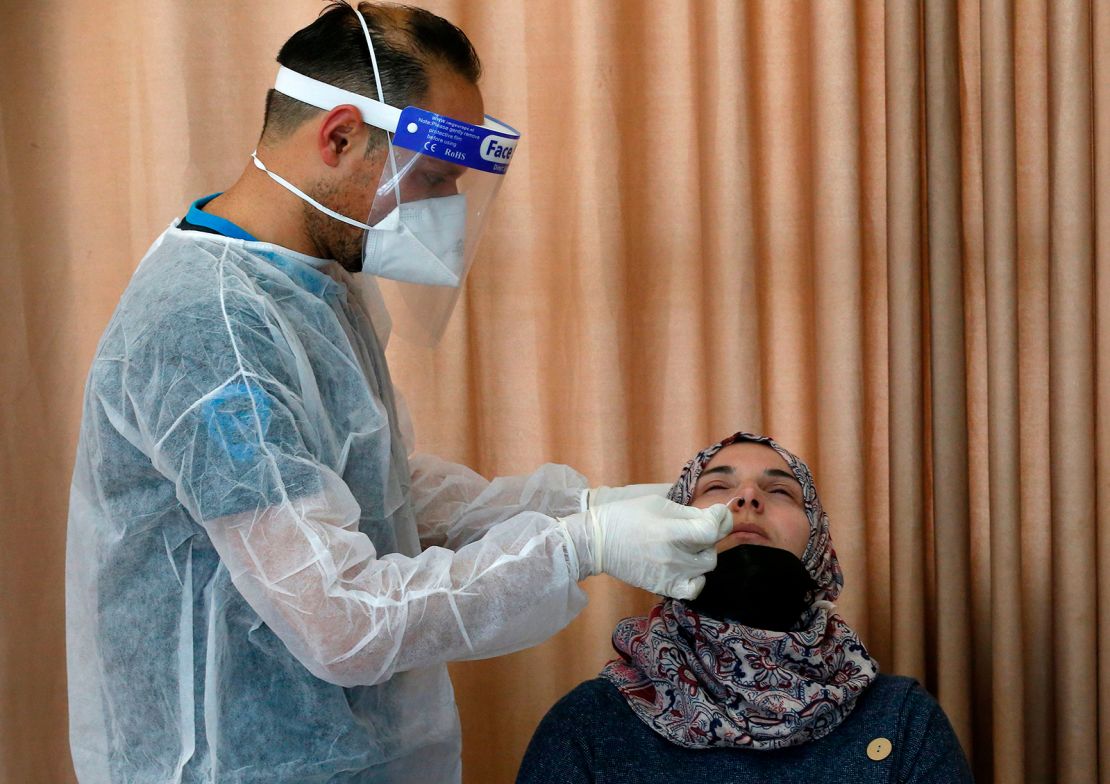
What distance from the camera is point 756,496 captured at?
1.80m

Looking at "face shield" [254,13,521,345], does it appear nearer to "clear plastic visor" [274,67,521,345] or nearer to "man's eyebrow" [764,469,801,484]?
"clear plastic visor" [274,67,521,345]

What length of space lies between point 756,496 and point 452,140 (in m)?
0.76

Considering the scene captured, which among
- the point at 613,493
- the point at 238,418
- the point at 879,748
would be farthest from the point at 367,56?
the point at 879,748

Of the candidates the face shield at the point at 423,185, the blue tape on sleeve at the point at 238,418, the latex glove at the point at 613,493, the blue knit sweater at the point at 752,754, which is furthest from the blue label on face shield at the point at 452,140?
the blue knit sweater at the point at 752,754

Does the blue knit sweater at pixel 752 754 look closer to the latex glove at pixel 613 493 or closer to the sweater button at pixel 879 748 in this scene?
the sweater button at pixel 879 748

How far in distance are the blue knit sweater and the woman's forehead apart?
40 centimetres

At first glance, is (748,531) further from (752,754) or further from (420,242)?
(420,242)

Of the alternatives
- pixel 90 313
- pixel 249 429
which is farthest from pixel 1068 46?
pixel 90 313

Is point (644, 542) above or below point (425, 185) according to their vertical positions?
below

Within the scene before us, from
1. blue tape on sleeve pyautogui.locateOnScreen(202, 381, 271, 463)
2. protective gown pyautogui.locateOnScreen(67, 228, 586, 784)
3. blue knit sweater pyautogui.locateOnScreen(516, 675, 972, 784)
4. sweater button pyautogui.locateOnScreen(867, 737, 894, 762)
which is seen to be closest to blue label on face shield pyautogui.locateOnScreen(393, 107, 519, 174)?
protective gown pyautogui.locateOnScreen(67, 228, 586, 784)

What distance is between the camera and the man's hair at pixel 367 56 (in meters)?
1.40

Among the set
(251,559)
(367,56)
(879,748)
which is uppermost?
(367,56)

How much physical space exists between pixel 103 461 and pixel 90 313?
95 cm

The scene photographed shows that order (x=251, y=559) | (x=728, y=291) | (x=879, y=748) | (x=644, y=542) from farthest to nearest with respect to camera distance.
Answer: (x=728, y=291), (x=879, y=748), (x=644, y=542), (x=251, y=559)
